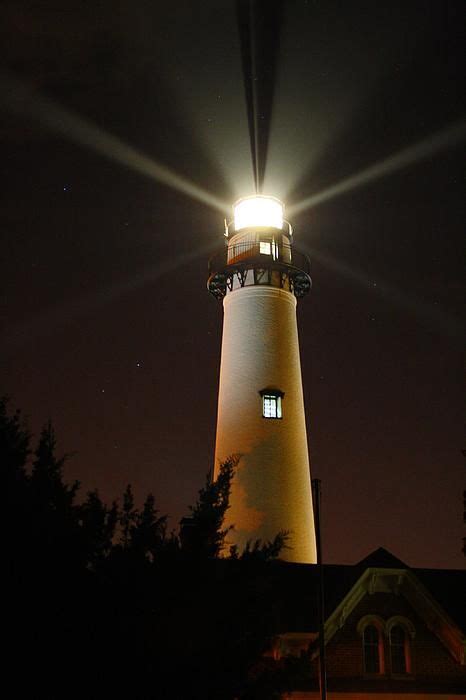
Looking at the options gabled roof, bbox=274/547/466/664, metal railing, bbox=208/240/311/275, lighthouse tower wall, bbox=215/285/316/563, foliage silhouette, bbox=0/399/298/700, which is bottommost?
foliage silhouette, bbox=0/399/298/700

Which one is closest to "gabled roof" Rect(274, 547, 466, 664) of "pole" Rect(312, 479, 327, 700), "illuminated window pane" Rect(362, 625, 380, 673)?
"illuminated window pane" Rect(362, 625, 380, 673)

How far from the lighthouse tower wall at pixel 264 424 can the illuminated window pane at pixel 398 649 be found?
5.28 m

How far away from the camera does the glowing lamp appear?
34062 mm

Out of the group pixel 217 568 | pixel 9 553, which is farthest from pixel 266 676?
pixel 9 553

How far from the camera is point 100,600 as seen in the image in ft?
35.0

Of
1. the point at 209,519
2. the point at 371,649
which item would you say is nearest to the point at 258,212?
the point at 371,649

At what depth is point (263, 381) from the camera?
3078 cm

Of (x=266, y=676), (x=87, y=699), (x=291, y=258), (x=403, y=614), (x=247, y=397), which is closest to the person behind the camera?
(x=87, y=699)

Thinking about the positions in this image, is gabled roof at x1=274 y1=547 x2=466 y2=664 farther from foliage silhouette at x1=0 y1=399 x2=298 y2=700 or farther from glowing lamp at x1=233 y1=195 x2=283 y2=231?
glowing lamp at x1=233 y1=195 x2=283 y2=231

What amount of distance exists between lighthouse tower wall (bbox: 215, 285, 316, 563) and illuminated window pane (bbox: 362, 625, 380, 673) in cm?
513

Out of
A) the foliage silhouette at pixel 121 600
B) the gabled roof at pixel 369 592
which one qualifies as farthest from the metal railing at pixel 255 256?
the foliage silhouette at pixel 121 600

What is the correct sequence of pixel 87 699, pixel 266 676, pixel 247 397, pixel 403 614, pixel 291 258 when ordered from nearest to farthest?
pixel 87 699, pixel 266 676, pixel 403 614, pixel 247 397, pixel 291 258

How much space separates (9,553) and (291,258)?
78.7ft

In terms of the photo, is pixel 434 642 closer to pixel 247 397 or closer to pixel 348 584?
pixel 348 584
